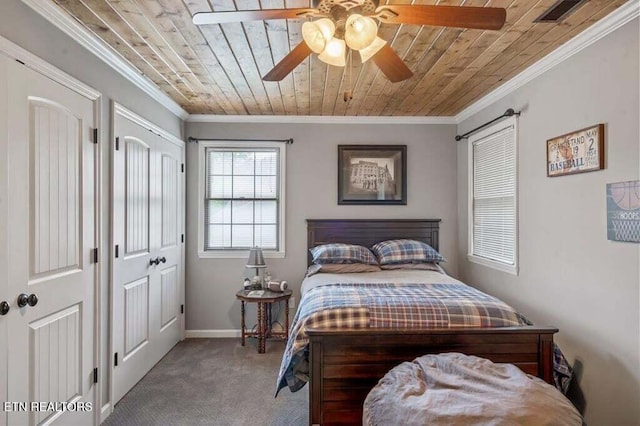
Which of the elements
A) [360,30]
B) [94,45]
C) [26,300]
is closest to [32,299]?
[26,300]

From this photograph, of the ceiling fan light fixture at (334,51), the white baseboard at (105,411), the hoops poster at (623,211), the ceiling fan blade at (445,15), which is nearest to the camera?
the ceiling fan blade at (445,15)

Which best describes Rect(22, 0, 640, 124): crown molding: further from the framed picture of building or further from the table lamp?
the table lamp

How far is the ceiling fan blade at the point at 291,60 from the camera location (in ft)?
5.70

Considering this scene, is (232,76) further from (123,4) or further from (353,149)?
(353,149)

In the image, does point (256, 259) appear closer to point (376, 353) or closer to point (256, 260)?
point (256, 260)

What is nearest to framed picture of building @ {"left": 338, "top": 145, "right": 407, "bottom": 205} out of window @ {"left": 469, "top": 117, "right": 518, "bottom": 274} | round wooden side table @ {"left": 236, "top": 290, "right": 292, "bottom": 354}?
window @ {"left": 469, "top": 117, "right": 518, "bottom": 274}

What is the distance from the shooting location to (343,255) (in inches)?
140

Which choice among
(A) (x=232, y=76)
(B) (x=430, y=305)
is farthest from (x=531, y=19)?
(A) (x=232, y=76)

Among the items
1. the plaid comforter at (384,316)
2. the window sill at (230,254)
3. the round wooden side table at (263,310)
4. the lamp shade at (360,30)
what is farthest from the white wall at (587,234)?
the window sill at (230,254)

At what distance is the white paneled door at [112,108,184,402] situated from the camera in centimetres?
263

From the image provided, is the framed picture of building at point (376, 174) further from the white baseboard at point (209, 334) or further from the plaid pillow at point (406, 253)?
the white baseboard at point (209, 334)

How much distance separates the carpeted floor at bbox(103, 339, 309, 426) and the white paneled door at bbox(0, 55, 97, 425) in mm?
403

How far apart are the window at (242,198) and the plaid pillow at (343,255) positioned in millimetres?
678

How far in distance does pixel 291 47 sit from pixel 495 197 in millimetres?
2283
